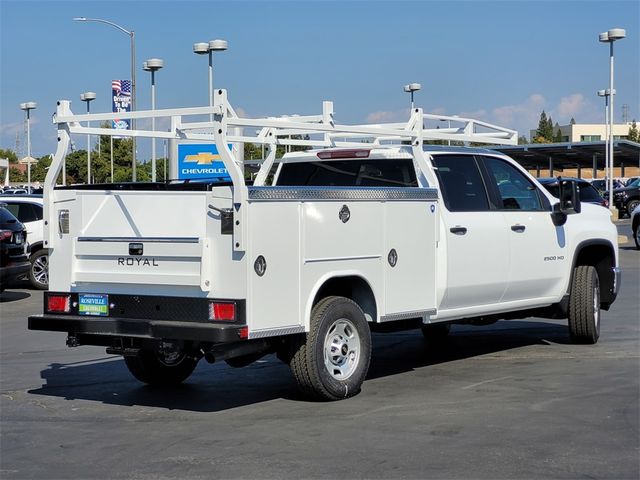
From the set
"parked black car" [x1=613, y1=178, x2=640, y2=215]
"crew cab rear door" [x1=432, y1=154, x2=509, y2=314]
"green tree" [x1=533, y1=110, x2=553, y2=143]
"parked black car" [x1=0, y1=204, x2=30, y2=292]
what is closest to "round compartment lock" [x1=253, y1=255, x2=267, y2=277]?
"crew cab rear door" [x1=432, y1=154, x2=509, y2=314]

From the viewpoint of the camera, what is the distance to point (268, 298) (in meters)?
7.70

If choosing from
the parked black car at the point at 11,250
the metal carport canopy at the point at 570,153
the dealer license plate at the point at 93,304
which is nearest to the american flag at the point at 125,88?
the metal carport canopy at the point at 570,153

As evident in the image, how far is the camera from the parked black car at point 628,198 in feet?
158

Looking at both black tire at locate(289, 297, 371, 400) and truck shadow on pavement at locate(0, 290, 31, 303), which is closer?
black tire at locate(289, 297, 371, 400)

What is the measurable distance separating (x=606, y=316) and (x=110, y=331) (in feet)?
25.9

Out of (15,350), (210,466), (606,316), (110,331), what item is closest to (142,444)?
(210,466)

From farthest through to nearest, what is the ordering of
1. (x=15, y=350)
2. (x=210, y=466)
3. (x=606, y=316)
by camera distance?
(x=606, y=316), (x=15, y=350), (x=210, y=466)

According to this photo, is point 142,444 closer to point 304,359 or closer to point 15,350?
point 304,359

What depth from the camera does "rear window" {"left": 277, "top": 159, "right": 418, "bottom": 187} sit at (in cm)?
977

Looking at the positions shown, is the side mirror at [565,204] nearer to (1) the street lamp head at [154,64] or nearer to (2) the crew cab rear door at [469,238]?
(2) the crew cab rear door at [469,238]

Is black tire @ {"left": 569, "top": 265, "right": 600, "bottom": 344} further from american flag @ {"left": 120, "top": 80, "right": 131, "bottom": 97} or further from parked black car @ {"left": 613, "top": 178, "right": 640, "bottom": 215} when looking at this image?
parked black car @ {"left": 613, "top": 178, "right": 640, "bottom": 215}

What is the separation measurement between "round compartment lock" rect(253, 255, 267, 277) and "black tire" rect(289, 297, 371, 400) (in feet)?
2.46

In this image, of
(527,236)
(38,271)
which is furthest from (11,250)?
(527,236)

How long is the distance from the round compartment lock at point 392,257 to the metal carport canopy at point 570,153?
133 ft
